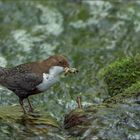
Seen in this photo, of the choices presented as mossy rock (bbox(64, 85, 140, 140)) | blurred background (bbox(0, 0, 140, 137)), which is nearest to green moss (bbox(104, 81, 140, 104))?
mossy rock (bbox(64, 85, 140, 140))

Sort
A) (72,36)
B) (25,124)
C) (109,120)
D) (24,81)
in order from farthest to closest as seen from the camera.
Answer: (72,36)
(24,81)
(25,124)
(109,120)

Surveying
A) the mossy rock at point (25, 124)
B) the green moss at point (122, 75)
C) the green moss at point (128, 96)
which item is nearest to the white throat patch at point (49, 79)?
the mossy rock at point (25, 124)

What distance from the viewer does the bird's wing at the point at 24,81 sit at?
21.8ft

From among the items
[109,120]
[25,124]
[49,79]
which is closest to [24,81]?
[49,79]

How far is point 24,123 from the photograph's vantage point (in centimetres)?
646

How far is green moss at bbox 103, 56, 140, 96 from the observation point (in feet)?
24.9

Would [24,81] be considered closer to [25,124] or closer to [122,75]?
[25,124]

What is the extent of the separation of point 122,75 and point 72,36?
3.54 meters

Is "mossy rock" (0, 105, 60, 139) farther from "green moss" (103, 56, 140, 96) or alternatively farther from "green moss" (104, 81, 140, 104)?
"green moss" (103, 56, 140, 96)

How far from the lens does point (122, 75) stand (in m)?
7.66

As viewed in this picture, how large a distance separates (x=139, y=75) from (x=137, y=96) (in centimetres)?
110

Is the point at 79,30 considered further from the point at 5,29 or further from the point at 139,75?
the point at 139,75

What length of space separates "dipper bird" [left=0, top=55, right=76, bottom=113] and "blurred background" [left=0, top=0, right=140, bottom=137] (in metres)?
1.63

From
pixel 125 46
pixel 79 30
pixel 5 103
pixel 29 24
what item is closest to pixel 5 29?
pixel 29 24
